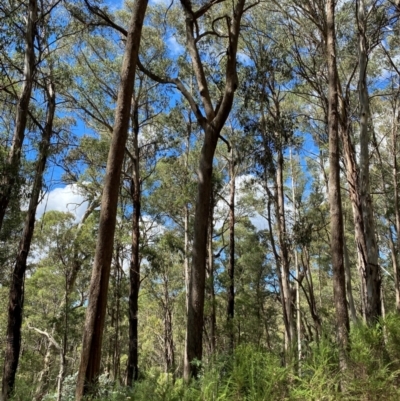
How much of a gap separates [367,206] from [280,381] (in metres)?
5.75

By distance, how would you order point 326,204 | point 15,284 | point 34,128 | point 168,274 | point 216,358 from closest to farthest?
point 216,358
point 15,284
point 34,128
point 326,204
point 168,274

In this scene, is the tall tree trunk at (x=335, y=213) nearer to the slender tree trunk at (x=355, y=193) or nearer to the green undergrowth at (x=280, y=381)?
the green undergrowth at (x=280, y=381)

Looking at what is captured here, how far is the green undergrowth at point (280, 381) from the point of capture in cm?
321

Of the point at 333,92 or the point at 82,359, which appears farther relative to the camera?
the point at 333,92

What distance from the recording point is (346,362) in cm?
404

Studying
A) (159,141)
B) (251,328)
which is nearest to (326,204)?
(251,328)

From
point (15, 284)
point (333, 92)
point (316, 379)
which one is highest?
point (333, 92)

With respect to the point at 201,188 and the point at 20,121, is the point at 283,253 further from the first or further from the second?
the point at 20,121

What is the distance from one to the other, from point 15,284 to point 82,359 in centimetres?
565

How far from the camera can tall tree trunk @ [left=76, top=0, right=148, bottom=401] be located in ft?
13.1

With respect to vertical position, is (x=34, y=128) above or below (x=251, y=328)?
above

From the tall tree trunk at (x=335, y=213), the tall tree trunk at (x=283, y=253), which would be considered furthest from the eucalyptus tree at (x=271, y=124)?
the tall tree trunk at (x=335, y=213)

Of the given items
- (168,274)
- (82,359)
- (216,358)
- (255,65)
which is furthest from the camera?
(168,274)

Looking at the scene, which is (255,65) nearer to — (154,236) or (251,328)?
(154,236)
